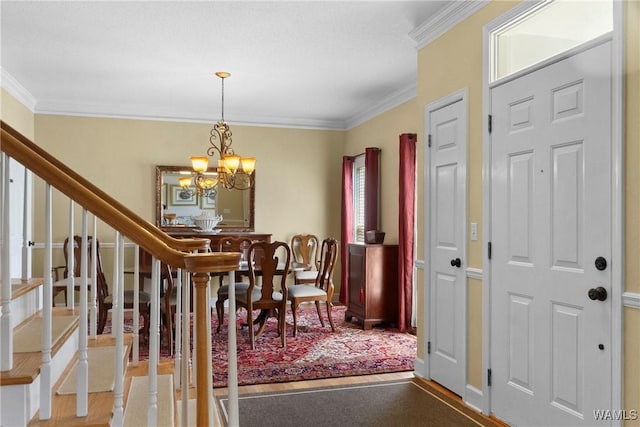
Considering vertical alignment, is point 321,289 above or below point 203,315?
below

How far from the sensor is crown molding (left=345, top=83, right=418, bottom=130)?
5.45 metres

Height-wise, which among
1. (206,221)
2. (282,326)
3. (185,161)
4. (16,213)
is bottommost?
(282,326)

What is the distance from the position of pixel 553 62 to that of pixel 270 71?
9.82 feet

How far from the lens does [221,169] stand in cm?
523

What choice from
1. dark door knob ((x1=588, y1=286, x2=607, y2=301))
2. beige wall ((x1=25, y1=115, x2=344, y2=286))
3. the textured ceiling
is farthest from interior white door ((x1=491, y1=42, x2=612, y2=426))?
beige wall ((x1=25, y1=115, x2=344, y2=286))

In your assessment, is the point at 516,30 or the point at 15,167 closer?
the point at 516,30

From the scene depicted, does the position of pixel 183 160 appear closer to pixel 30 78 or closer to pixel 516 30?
pixel 30 78

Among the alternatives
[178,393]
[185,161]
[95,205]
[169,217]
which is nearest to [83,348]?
[95,205]

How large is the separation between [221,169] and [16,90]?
247 cm

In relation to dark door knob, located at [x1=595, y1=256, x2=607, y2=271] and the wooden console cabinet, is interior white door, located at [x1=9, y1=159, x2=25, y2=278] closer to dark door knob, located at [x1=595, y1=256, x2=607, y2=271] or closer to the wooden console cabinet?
the wooden console cabinet

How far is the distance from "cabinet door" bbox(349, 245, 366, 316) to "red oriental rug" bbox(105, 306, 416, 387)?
0.22 m

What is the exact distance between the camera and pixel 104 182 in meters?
6.37

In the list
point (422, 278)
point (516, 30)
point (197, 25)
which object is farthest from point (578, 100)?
point (197, 25)

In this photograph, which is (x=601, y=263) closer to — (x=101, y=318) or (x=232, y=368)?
(x=232, y=368)
